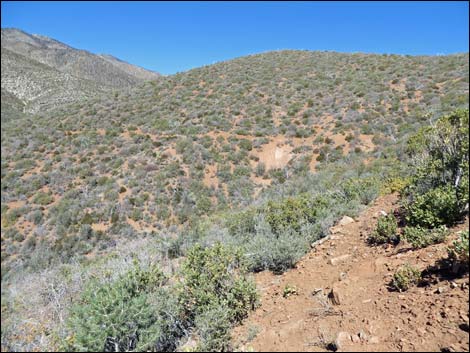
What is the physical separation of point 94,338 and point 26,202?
37.6ft

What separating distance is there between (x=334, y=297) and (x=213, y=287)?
58.3 inches

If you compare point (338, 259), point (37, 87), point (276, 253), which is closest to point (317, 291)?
point (338, 259)

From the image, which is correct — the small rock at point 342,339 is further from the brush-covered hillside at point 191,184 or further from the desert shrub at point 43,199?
the desert shrub at point 43,199

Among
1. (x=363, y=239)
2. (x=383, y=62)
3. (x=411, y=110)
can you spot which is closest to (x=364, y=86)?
(x=411, y=110)

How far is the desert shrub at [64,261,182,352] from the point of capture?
2.70 m

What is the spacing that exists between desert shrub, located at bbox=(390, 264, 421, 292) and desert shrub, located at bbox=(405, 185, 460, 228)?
1248 millimetres

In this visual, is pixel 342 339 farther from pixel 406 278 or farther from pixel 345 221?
pixel 345 221

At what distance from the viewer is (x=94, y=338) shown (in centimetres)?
266

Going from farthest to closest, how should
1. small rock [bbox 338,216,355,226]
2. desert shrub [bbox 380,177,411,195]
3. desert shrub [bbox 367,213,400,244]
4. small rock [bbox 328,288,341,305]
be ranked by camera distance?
desert shrub [bbox 380,177,411,195]
small rock [bbox 338,216,355,226]
desert shrub [bbox 367,213,400,244]
small rock [bbox 328,288,341,305]

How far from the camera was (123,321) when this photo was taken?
2846 mm

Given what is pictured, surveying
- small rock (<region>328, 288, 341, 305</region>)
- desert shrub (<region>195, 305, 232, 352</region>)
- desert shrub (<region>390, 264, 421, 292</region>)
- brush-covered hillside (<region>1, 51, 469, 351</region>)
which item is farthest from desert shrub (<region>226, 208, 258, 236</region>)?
desert shrub (<region>390, 264, 421, 292</region>)

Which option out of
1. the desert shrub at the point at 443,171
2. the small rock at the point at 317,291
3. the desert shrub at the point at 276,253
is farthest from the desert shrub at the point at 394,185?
the small rock at the point at 317,291

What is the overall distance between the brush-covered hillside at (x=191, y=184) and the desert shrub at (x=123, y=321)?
20 mm

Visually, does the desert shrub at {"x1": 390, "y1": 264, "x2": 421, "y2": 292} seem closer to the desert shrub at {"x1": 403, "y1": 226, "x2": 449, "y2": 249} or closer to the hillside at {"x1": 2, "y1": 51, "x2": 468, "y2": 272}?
the desert shrub at {"x1": 403, "y1": 226, "x2": 449, "y2": 249}
